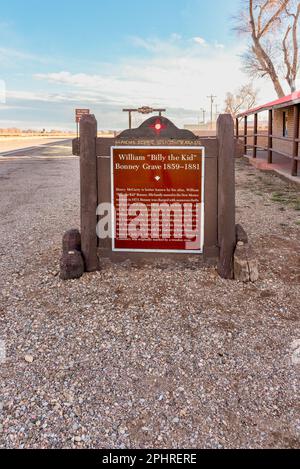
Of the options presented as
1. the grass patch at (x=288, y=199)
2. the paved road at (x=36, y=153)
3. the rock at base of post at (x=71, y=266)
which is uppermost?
the paved road at (x=36, y=153)

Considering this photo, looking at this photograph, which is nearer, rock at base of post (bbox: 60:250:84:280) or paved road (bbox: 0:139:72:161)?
rock at base of post (bbox: 60:250:84:280)

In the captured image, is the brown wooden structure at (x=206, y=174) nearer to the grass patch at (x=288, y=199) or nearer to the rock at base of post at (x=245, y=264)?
the rock at base of post at (x=245, y=264)

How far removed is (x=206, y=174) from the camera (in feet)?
14.6

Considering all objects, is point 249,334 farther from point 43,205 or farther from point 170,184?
point 43,205

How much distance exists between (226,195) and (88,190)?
1.57 metres

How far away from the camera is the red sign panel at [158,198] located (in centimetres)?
444

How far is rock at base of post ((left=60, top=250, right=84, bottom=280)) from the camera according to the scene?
4.44 m

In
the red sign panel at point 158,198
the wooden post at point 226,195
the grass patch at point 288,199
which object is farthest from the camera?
the grass patch at point 288,199

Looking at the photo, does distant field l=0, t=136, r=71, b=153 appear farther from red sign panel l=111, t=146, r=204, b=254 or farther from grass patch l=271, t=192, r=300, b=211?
red sign panel l=111, t=146, r=204, b=254

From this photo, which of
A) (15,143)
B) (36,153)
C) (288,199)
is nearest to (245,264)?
(288,199)

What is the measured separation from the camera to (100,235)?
15.3 feet

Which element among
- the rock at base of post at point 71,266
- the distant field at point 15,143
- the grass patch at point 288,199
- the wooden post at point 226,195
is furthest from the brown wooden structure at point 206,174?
the distant field at point 15,143

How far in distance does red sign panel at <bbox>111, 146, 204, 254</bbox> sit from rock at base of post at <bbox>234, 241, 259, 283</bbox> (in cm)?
46

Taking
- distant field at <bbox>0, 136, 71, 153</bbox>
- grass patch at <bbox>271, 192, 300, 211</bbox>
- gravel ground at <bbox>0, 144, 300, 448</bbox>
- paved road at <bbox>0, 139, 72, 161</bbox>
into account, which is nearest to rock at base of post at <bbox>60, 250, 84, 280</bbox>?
gravel ground at <bbox>0, 144, 300, 448</bbox>
